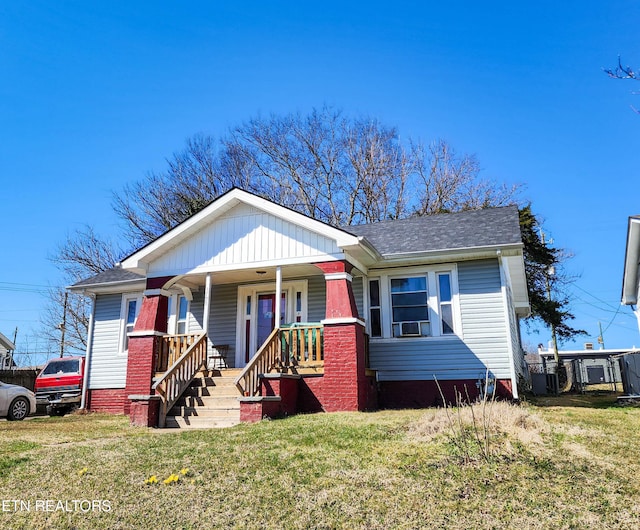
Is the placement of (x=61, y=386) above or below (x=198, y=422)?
above

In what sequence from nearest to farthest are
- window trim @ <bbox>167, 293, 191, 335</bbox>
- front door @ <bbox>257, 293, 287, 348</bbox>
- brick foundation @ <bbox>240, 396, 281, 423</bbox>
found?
1. brick foundation @ <bbox>240, 396, 281, 423</bbox>
2. front door @ <bbox>257, 293, 287, 348</bbox>
3. window trim @ <bbox>167, 293, 191, 335</bbox>

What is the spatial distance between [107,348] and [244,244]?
6.87 meters

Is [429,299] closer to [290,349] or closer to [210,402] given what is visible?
[290,349]

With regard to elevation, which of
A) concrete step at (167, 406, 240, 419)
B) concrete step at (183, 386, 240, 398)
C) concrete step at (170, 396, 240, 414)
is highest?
concrete step at (183, 386, 240, 398)

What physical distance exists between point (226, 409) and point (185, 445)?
315 centimetres

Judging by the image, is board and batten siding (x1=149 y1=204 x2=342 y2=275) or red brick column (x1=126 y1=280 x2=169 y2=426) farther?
red brick column (x1=126 y1=280 x2=169 y2=426)

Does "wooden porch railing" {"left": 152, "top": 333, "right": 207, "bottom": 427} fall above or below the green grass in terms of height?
above

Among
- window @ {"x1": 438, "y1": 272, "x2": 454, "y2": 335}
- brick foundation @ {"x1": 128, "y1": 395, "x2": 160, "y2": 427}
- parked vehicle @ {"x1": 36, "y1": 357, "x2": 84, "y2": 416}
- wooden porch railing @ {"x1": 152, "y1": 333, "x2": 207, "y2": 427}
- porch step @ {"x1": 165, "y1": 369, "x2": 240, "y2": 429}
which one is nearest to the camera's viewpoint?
porch step @ {"x1": 165, "y1": 369, "x2": 240, "y2": 429}

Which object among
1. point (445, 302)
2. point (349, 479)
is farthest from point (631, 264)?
point (349, 479)

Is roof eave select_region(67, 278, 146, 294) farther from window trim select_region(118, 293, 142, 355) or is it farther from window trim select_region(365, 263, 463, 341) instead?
window trim select_region(365, 263, 463, 341)

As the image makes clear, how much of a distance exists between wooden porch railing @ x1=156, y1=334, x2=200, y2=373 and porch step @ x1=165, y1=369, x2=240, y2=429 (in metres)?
1.05

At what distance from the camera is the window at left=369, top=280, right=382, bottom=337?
515 inches

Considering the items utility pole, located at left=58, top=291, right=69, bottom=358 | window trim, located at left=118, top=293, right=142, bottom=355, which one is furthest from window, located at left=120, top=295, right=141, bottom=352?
utility pole, located at left=58, top=291, right=69, bottom=358

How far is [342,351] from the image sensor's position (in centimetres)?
1084
